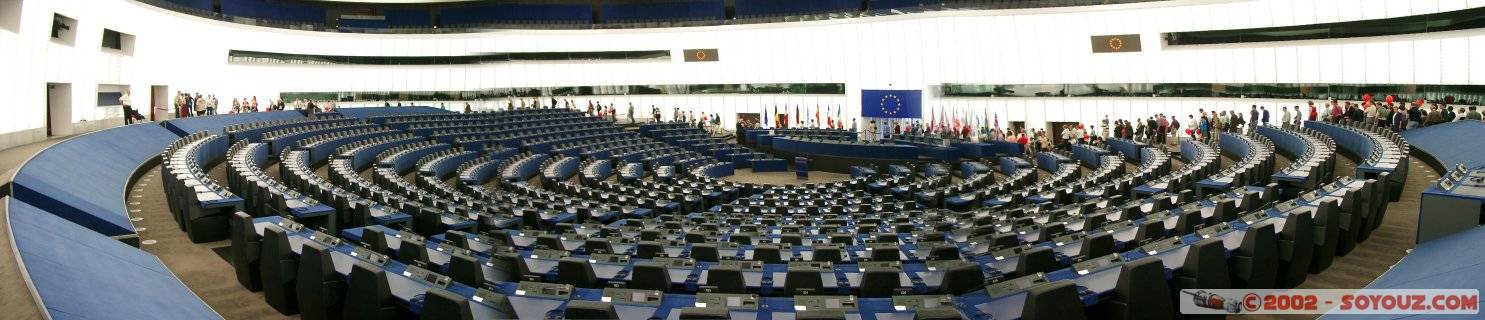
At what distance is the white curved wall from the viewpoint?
23.4 m

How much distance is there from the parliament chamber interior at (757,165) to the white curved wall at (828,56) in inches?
4.6

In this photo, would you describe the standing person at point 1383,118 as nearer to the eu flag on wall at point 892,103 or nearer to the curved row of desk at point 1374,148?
the curved row of desk at point 1374,148

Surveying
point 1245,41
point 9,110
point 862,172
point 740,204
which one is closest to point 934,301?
point 740,204

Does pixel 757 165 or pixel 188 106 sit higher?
pixel 188 106

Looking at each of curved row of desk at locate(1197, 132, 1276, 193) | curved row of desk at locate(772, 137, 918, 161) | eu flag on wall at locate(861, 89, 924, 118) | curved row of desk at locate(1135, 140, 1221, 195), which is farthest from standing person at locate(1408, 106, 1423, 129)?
eu flag on wall at locate(861, 89, 924, 118)

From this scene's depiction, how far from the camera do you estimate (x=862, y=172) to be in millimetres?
28344

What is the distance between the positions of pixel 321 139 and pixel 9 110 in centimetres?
734

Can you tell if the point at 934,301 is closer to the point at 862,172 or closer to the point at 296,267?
the point at 296,267

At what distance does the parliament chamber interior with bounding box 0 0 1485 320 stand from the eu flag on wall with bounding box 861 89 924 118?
4.4 inches

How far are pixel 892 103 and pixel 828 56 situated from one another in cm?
749

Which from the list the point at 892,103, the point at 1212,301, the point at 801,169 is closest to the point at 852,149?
the point at 801,169

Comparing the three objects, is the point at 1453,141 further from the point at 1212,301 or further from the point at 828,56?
the point at 828,56

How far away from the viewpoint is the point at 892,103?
3688 centimetres

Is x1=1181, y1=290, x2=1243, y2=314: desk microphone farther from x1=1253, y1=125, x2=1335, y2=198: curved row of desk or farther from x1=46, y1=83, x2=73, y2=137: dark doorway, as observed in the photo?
x1=46, y1=83, x2=73, y2=137: dark doorway
